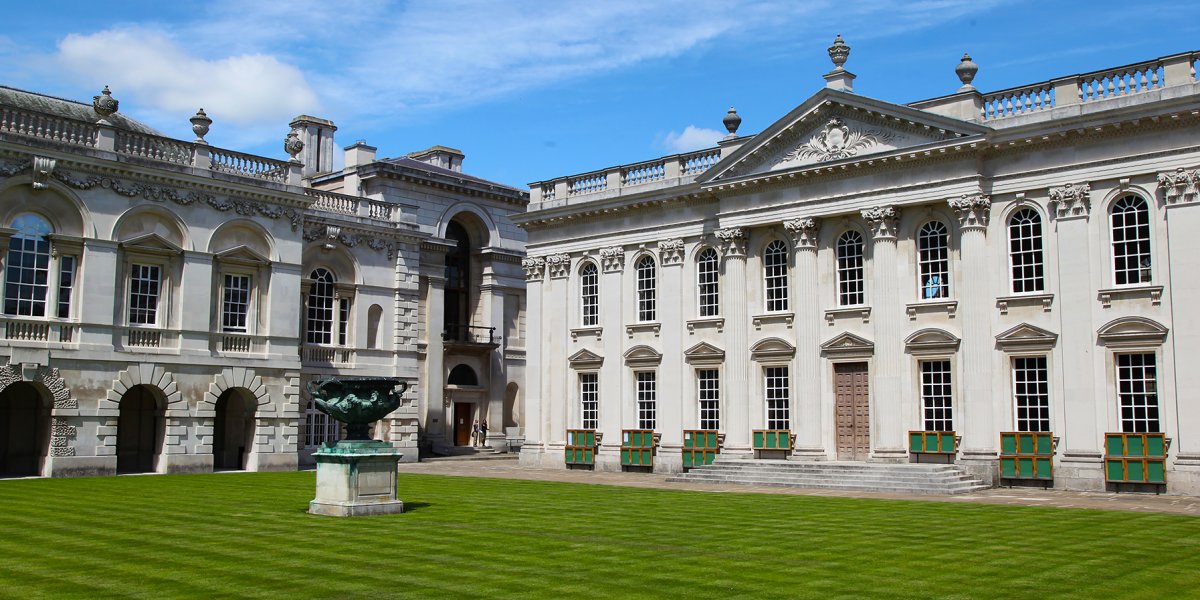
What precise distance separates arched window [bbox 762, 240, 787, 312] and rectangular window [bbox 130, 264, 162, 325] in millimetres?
18953

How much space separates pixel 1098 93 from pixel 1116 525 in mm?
14553

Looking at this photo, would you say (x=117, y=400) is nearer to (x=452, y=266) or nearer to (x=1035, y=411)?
(x=452, y=266)

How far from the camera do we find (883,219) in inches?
1227

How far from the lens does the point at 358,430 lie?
19.2 m

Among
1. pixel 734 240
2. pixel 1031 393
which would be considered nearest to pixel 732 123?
pixel 734 240

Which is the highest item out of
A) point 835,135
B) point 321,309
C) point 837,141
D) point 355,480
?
point 835,135

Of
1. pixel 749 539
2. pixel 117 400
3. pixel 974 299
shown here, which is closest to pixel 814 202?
pixel 974 299

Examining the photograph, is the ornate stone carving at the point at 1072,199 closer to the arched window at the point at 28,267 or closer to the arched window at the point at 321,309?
the arched window at the point at 321,309

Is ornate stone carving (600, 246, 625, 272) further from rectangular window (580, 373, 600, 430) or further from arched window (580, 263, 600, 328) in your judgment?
rectangular window (580, 373, 600, 430)

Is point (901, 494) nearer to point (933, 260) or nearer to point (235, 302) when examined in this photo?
point (933, 260)

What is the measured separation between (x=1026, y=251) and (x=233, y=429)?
84.5 feet

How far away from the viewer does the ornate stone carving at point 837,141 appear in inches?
1244

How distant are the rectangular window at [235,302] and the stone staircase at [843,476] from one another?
50.1 ft

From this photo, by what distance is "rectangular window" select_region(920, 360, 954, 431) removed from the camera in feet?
98.9
